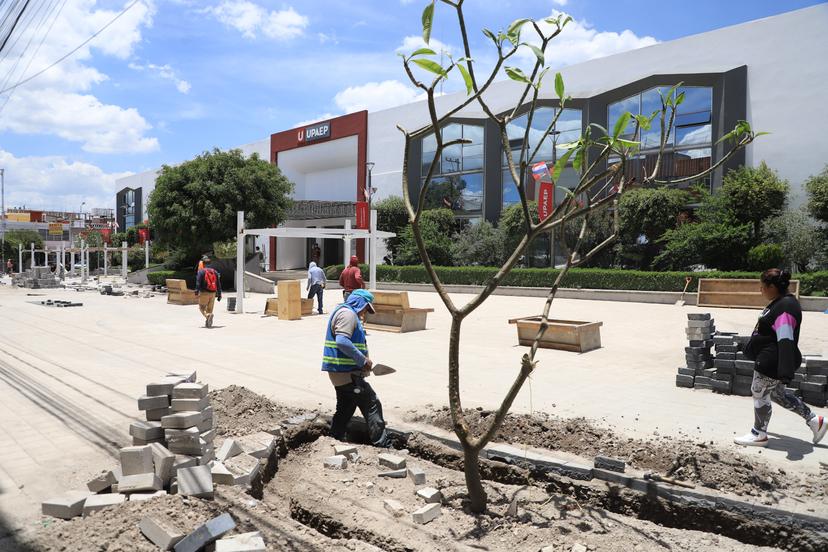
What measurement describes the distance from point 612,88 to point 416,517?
1165 inches

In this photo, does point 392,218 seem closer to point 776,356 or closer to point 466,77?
point 776,356

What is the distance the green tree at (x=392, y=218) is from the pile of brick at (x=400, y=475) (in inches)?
1265

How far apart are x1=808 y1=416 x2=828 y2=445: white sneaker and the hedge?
612 inches

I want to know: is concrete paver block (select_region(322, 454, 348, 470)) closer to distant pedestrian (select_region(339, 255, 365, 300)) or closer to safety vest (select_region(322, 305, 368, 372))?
safety vest (select_region(322, 305, 368, 372))

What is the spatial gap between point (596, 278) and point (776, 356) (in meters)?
19.6

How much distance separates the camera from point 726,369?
7.35 meters

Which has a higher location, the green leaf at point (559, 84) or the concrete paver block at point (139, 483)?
the green leaf at point (559, 84)

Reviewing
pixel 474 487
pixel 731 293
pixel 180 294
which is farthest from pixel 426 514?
pixel 180 294

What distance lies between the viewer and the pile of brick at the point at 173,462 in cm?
362

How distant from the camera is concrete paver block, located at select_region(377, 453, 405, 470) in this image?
4.61m

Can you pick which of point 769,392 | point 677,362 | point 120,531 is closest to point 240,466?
point 120,531

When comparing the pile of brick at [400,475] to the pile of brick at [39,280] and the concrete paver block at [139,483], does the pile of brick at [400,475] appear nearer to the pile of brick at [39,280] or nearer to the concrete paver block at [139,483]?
the concrete paver block at [139,483]

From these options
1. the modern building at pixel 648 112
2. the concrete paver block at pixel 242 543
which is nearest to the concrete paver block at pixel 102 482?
the concrete paver block at pixel 242 543

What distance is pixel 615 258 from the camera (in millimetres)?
27281
